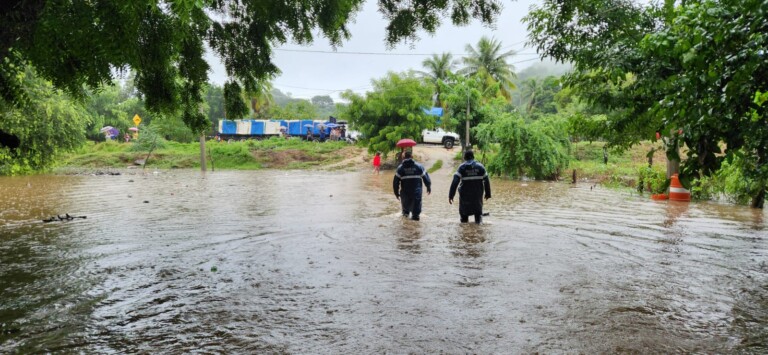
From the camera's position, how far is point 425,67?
164 ft

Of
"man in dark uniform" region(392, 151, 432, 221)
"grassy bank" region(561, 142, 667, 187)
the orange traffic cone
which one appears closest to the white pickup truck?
"grassy bank" region(561, 142, 667, 187)

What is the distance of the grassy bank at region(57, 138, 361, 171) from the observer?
130ft

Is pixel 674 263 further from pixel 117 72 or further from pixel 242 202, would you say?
pixel 242 202

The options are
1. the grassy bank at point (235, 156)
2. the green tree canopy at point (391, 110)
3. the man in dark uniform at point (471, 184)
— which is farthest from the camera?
the grassy bank at point (235, 156)

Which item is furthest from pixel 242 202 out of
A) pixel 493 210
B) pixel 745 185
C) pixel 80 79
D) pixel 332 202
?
pixel 745 185

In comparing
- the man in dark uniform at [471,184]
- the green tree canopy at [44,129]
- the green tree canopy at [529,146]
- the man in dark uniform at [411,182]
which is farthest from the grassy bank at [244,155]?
the man in dark uniform at [471,184]

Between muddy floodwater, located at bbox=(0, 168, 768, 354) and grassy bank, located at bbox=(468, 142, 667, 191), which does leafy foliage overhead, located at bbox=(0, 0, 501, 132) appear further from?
grassy bank, located at bbox=(468, 142, 667, 191)

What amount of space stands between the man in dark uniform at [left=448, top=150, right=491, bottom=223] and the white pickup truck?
31.7 metres

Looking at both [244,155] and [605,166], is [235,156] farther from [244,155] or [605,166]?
[605,166]

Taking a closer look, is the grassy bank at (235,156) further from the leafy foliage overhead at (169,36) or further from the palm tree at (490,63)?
the leafy foliage overhead at (169,36)

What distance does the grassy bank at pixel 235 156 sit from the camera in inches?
1564

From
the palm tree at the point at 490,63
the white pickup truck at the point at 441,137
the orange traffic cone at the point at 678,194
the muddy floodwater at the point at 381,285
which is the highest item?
the palm tree at the point at 490,63

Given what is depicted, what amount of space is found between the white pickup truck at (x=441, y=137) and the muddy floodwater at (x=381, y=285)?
3028 centimetres

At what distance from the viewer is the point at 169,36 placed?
15.5 feet
